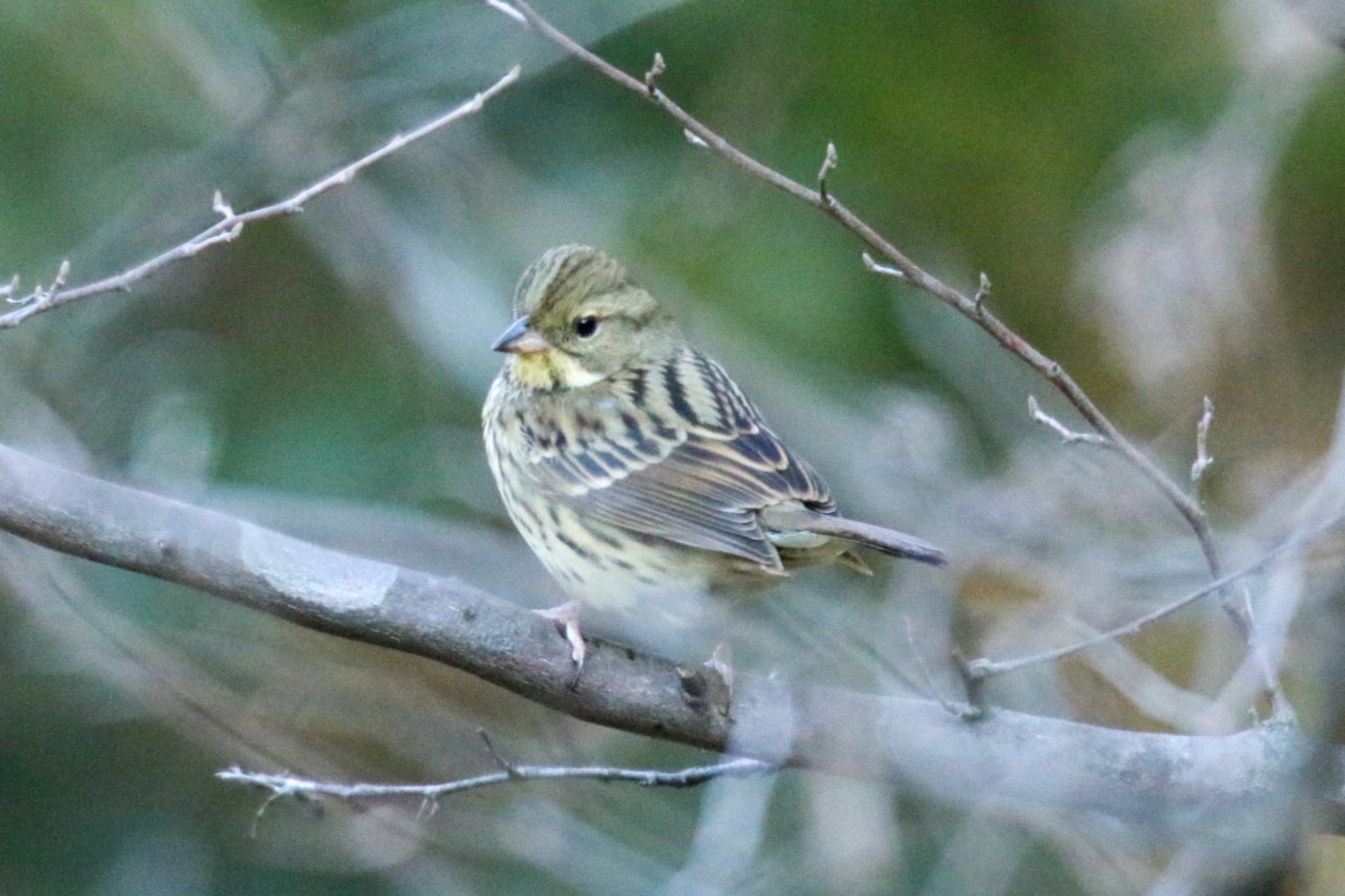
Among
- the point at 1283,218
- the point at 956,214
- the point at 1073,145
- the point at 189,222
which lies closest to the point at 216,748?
the point at 189,222

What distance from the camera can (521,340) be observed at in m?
5.01

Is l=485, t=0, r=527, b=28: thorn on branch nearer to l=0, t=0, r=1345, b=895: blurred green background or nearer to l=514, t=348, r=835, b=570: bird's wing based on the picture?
l=514, t=348, r=835, b=570: bird's wing

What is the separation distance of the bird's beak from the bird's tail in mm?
864

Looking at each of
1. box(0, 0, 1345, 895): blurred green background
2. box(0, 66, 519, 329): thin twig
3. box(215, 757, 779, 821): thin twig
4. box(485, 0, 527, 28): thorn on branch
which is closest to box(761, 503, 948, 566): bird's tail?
box(215, 757, 779, 821): thin twig

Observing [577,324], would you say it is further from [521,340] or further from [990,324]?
[990,324]

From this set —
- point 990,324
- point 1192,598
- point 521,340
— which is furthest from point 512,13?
point 1192,598

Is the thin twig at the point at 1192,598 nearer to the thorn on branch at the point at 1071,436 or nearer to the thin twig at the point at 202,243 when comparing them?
the thorn on branch at the point at 1071,436

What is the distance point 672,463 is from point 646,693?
46.0 inches

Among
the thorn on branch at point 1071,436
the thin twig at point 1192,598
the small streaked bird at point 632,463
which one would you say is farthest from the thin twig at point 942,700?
the small streaked bird at point 632,463

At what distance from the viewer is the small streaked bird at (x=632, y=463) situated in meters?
4.59

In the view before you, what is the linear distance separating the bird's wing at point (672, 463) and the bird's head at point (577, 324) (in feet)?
0.24

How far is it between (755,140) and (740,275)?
0.64m

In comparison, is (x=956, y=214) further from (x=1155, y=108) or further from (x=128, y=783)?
(x=128, y=783)

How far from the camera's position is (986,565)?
6324 mm
